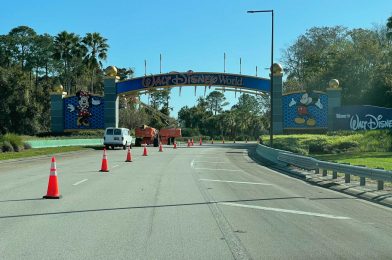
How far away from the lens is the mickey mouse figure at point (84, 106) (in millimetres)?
56031

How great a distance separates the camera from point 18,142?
3919 cm

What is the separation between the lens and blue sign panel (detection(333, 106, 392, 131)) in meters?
44.2

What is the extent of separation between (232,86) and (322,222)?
149ft

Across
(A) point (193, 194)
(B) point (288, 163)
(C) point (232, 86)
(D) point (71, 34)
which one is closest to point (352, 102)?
(C) point (232, 86)

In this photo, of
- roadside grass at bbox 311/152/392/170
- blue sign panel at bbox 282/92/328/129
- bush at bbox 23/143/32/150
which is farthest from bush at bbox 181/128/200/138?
roadside grass at bbox 311/152/392/170

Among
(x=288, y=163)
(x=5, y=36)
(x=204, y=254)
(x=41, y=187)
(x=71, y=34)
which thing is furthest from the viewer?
(x=5, y=36)

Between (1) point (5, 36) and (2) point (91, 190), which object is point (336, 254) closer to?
(2) point (91, 190)

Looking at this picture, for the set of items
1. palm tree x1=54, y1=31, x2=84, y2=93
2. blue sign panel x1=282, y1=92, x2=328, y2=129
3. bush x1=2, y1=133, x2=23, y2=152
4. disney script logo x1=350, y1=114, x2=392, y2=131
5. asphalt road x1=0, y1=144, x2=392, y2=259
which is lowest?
asphalt road x1=0, y1=144, x2=392, y2=259

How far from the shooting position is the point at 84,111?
5628cm

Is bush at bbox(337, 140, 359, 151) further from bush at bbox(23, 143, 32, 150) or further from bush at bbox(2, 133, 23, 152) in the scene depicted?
bush at bbox(23, 143, 32, 150)

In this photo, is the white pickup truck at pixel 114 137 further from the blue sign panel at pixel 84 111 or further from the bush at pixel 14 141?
the blue sign panel at pixel 84 111

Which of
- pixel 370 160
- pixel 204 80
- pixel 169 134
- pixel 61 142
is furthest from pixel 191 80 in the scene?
pixel 370 160

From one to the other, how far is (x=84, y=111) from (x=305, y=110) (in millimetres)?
23472

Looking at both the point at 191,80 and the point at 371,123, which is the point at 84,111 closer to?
the point at 191,80
